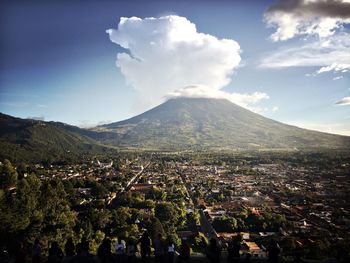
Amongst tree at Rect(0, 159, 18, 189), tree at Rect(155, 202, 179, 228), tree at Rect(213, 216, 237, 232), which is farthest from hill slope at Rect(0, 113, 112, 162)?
tree at Rect(0, 159, 18, 189)

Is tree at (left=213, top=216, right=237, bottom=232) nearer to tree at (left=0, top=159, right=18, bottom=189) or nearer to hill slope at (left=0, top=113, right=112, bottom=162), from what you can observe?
tree at (left=0, top=159, right=18, bottom=189)

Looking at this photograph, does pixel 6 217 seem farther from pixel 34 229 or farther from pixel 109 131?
pixel 109 131

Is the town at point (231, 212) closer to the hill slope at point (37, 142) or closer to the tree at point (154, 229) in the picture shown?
the tree at point (154, 229)

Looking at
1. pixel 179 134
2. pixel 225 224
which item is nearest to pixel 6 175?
pixel 225 224

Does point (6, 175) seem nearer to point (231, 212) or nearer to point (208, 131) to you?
point (231, 212)

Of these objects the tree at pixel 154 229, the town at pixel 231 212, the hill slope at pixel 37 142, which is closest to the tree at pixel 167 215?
the town at pixel 231 212

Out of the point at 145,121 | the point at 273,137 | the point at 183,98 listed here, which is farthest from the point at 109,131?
the point at 273,137
